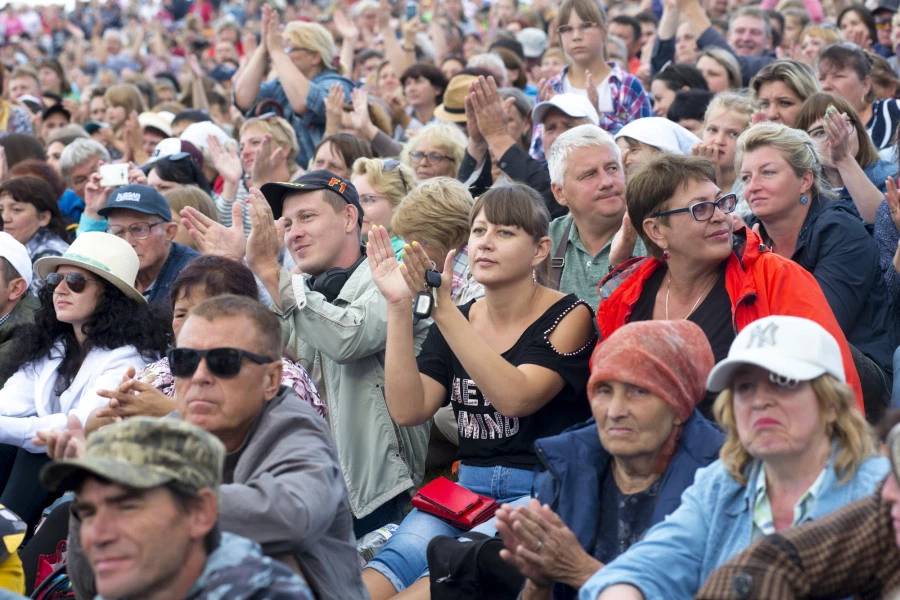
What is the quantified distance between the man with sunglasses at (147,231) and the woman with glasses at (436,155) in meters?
1.67

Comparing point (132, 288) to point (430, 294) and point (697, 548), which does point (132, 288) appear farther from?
point (697, 548)

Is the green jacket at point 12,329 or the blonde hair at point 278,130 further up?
the green jacket at point 12,329

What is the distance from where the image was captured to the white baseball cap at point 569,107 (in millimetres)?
6754

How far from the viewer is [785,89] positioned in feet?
22.4

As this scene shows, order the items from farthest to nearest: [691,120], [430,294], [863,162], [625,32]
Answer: [625,32], [691,120], [863,162], [430,294]

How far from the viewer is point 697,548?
322 cm

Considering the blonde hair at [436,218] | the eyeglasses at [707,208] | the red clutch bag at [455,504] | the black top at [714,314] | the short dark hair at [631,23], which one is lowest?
the short dark hair at [631,23]

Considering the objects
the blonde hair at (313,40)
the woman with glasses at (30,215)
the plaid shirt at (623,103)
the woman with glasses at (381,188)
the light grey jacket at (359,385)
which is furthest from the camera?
the blonde hair at (313,40)

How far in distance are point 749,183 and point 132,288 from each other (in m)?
3.00

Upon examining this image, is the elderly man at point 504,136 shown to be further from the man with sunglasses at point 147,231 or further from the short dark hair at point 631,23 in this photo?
the short dark hair at point 631,23

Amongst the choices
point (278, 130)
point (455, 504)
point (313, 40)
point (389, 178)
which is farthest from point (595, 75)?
point (455, 504)

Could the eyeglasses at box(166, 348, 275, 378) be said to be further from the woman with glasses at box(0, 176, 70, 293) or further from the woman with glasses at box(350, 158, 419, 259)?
the woman with glasses at box(0, 176, 70, 293)

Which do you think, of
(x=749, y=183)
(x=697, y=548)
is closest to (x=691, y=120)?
(x=749, y=183)

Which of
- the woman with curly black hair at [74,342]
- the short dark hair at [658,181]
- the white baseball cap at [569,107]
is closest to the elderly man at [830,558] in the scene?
the short dark hair at [658,181]
